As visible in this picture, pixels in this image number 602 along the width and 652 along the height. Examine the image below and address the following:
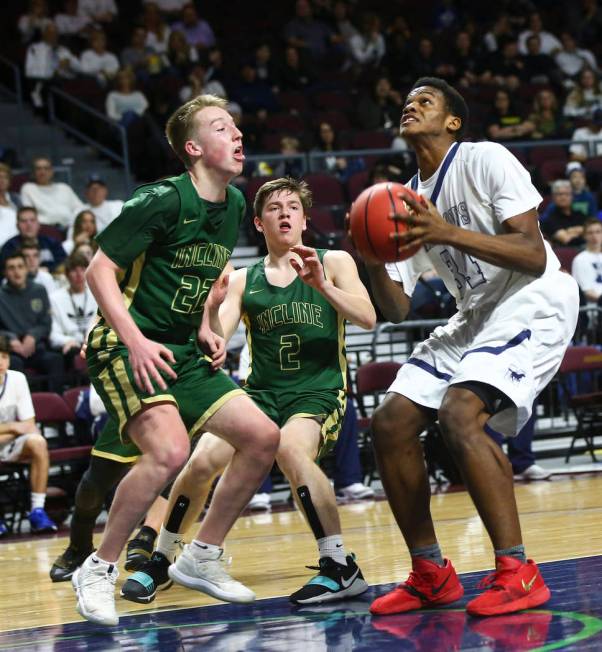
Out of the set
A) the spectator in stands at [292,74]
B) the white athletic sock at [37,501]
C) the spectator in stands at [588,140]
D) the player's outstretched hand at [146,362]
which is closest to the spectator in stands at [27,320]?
the white athletic sock at [37,501]

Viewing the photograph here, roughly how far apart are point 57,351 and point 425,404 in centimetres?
608

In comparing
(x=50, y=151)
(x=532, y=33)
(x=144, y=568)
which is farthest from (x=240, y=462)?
(x=532, y=33)

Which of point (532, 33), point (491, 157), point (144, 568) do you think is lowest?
point (144, 568)

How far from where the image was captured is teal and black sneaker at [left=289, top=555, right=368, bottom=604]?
15.0 ft

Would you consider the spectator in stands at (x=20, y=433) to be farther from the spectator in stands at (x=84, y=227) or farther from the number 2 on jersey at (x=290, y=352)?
the number 2 on jersey at (x=290, y=352)

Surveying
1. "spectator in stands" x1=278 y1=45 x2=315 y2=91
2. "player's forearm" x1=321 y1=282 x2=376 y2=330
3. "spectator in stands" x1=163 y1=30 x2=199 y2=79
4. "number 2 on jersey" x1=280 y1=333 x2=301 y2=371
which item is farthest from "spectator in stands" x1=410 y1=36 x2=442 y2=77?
"player's forearm" x1=321 y1=282 x2=376 y2=330

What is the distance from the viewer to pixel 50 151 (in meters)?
13.8

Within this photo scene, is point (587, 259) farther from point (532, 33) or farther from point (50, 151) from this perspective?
point (532, 33)

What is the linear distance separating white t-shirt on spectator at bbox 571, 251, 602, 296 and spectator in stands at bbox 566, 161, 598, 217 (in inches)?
71.7

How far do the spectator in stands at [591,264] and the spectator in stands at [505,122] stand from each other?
13.1 ft

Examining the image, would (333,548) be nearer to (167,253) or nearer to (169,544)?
(169,544)

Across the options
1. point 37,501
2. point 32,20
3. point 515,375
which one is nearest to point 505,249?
point 515,375

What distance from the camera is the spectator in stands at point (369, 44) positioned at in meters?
16.8

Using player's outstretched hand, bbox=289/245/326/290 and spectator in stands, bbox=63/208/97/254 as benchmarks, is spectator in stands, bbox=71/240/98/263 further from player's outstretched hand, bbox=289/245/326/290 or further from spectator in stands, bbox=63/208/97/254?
player's outstretched hand, bbox=289/245/326/290
